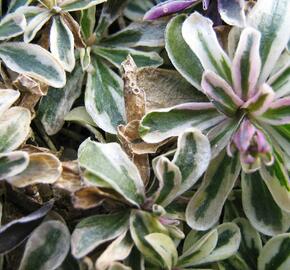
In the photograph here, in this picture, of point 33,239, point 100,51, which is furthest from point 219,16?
point 33,239

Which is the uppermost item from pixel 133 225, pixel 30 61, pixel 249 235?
pixel 30 61

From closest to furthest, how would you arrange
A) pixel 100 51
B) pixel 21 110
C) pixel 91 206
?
pixel 91 206
pixel 21 110
pixel 100 51

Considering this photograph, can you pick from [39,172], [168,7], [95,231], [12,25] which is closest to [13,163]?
[39,172]

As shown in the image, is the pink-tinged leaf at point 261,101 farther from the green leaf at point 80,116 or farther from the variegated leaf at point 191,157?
the green leaf at point 80,116

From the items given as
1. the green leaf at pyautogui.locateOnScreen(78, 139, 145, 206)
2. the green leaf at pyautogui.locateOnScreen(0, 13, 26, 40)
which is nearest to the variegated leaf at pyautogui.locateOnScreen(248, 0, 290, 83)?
the green leaf at pyautogui.locateOnScreen(78, 139, 145, 206)

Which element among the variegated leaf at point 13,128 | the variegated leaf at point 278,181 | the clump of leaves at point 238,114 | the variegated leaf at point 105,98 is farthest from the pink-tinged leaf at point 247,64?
the variegated leaf at point 13,128

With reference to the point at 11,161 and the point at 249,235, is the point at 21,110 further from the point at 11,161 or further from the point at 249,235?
the point at 249,235

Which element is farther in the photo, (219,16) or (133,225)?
(219,16)
